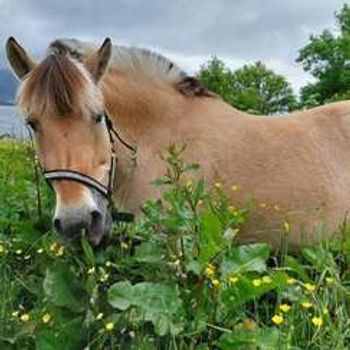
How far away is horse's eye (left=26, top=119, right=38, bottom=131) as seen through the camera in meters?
4.42

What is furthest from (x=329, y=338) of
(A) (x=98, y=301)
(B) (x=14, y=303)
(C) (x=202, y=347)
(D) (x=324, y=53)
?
(D) (x=324, y=53)

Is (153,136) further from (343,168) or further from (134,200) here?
(343,168)

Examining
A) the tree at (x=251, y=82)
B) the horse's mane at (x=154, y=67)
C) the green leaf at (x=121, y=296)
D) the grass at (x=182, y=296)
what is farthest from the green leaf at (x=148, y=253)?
the tree at (x=251, y=82)

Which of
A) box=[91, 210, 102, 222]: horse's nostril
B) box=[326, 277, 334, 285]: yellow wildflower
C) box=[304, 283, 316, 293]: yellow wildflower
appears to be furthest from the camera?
box=[91, 210, 102, 222]: horse's nostril

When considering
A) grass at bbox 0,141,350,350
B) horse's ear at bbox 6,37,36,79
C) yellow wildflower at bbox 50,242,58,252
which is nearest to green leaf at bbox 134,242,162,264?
grass at bbox 0,141,350,350

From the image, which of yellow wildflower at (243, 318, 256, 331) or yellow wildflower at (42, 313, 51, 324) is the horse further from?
yellow wildflower at (243, 318, 256, 331)

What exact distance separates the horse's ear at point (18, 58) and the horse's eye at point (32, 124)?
1.28 feet

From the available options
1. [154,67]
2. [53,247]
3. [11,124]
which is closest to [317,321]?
[53,247]

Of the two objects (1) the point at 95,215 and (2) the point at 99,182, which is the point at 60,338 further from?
(2) the point at 99,182

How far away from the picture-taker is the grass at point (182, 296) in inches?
130

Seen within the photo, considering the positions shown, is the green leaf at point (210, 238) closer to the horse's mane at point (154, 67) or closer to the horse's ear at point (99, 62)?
the horse's ear at point (99, 62)

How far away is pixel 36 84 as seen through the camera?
4.42 m

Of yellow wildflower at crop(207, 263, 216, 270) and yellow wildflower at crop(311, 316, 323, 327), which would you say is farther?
yellow wildflower at crop(207, 263, 216, 270)

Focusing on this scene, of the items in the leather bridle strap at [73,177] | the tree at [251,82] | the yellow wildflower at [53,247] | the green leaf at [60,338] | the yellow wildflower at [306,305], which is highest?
the tree at [251,82]
